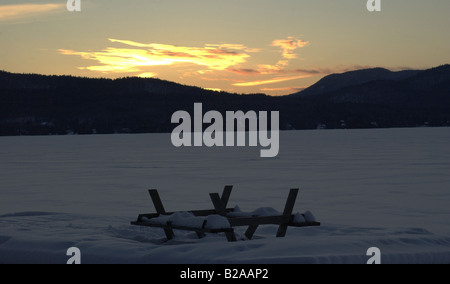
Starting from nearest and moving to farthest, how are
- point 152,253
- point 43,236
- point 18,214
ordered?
→ 1. point 152,253
2. point 43,236
3. point 18,214

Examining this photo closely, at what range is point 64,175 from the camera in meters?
34.8

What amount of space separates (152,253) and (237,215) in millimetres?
2696

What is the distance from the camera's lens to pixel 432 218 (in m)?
16.5
